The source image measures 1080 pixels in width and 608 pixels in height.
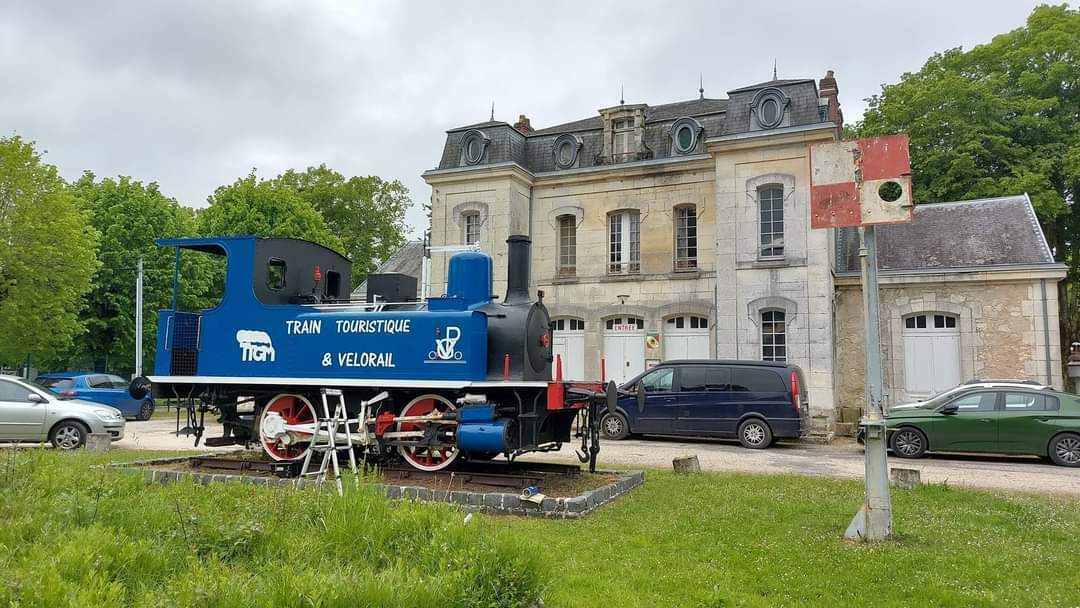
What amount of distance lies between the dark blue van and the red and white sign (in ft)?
29.9

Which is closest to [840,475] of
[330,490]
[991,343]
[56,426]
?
[330,490]

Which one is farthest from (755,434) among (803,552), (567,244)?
(803,552)

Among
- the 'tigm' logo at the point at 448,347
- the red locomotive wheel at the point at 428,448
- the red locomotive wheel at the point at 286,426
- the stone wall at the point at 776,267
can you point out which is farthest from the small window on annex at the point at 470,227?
the 'tigm' logo at the point at 448,347

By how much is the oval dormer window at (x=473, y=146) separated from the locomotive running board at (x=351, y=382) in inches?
538

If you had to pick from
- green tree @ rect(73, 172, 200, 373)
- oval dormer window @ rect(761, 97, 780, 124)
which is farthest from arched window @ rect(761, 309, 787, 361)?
green tree @ rect(73, 172, 200, 373)

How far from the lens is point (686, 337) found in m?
20.2

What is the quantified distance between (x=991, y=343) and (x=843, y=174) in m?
14.6

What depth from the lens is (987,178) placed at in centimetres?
2342

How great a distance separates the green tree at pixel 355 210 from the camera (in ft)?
132

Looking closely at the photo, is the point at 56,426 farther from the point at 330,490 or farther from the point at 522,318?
the point at 330,490

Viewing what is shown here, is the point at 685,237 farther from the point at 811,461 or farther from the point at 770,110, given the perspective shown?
the point at 811,461

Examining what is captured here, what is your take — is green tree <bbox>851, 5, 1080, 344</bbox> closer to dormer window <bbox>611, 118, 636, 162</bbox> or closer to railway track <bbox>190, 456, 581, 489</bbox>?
dormer window <bbox>611, 118, 636, 162</bbox>

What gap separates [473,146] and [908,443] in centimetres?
1430

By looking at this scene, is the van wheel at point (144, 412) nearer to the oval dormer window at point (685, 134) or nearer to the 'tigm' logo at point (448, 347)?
the 'tigm' logo at point (448, 347)
